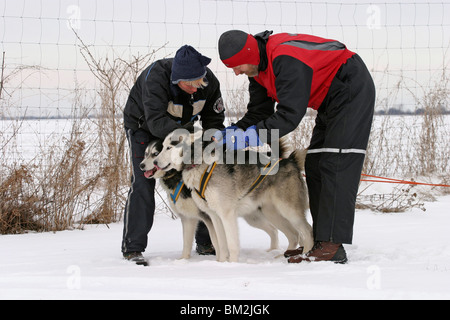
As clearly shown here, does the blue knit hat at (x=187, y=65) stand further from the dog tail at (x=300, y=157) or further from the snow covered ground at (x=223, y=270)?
the snow covered ground at (x=223, y=270)

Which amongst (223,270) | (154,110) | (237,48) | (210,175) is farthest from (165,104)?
(223,270)

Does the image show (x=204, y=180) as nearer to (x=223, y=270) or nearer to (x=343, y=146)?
(x=223, y=270)

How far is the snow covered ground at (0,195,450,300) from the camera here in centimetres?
270

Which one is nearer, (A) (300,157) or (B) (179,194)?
(B) (179,194)

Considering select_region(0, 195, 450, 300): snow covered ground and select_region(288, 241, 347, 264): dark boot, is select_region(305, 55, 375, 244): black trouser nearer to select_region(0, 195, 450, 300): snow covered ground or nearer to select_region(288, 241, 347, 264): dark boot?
select_region(288, 241, 347, 264): dark boot

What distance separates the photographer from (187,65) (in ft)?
12.2

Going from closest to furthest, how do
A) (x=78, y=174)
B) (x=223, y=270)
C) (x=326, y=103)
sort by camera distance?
(x=223, y=270) → (x=326, y=103) → (x=78, y=174)

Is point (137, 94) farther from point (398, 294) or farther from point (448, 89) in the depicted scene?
point (448, 89)

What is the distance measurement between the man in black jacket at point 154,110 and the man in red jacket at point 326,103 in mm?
387

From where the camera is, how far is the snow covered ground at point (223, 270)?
270 cm

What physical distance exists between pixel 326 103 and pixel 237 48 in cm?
77

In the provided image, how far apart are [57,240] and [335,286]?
3190mm

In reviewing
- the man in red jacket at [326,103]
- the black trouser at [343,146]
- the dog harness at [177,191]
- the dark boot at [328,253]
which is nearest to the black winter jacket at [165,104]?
the dog harness at [177,191]

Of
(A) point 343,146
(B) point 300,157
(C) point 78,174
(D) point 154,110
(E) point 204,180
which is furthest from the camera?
(C) point 78,174
